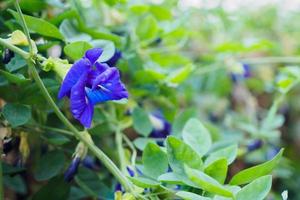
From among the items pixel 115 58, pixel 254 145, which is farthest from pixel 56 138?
pixel 254 145

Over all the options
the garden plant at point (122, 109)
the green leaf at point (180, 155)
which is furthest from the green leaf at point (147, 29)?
the green leaf at point (180, 155)

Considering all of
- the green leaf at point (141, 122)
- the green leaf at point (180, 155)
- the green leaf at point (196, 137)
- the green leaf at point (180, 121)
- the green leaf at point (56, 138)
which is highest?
the green leaf at point (180, 155)

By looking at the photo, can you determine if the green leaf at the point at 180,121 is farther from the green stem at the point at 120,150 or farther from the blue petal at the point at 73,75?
the blue petal at the point at 73,75

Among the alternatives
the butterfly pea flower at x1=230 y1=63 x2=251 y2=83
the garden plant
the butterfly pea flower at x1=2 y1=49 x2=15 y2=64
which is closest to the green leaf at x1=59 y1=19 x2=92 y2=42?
the garden plant

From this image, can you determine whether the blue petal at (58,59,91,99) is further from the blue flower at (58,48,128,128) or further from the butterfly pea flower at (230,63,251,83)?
the butterfly pea flower at (230,63,251,83)

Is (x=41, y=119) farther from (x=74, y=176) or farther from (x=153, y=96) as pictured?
(x=153, y=96)
